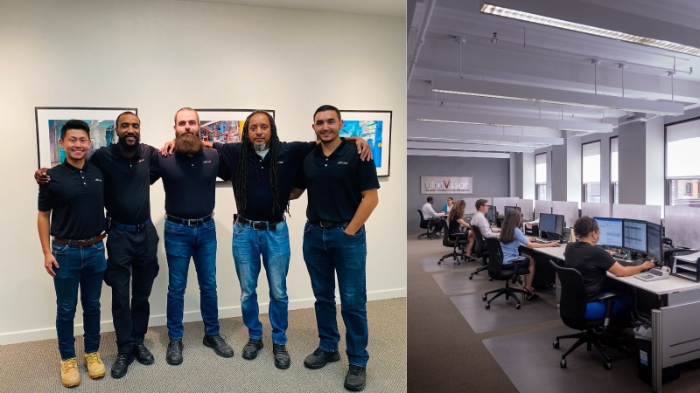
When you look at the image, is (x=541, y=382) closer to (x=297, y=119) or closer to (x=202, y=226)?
(x=297, y=119)

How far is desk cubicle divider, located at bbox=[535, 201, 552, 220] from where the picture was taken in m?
0.97

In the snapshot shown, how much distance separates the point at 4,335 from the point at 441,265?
6.44 feet

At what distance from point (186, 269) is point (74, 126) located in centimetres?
84

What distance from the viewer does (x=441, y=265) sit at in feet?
3.88

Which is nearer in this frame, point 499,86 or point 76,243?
point 76,243

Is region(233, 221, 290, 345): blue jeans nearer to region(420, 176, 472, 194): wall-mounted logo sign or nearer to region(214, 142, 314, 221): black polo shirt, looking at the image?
region(214, 142, 314, 221): black polo shirt

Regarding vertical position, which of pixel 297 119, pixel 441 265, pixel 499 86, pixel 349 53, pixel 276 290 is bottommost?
pixel 276 290

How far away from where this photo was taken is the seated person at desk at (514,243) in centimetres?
98

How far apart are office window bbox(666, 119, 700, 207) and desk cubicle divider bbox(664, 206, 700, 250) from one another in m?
0.03

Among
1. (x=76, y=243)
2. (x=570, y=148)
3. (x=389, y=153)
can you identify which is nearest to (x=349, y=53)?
(x=389, y=153)

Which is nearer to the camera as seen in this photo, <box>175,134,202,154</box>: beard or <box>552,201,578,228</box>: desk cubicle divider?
<box>552,201,578,228</box>: desk cubicle divider

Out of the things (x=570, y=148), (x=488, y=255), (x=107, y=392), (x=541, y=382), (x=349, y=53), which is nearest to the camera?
(x=541, y=382)

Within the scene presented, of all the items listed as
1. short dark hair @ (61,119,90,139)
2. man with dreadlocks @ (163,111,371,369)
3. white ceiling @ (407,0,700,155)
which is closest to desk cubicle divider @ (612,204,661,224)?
white ceiling @ (407,0,700,155)

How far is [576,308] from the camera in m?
0.91
